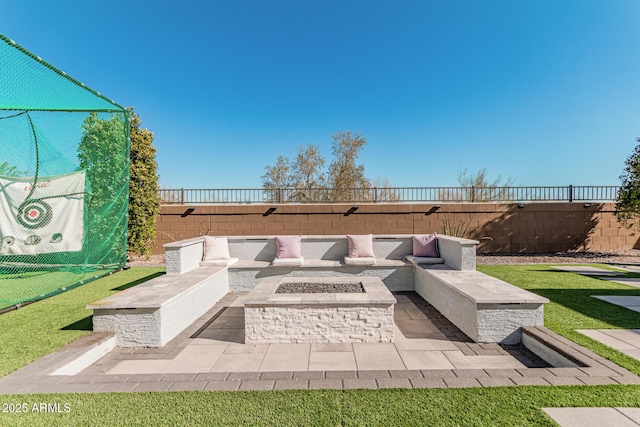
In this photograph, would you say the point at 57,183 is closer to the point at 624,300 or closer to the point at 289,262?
the point at 289,262

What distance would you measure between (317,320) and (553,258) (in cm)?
837

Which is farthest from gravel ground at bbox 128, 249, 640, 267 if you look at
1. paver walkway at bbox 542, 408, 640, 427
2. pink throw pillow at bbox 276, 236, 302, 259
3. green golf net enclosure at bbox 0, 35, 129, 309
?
paver walkway at bbox 542, 408, 640, 427

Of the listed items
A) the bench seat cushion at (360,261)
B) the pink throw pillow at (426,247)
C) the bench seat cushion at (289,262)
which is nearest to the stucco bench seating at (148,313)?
the bench seat cushion at (289,262)

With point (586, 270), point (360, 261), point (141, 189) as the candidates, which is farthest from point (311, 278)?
point (586, 270)

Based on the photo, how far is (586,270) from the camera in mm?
6625

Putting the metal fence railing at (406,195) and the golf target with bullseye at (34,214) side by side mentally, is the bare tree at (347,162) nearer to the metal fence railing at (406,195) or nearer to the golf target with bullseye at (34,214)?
the metal fence railing at (406,195)

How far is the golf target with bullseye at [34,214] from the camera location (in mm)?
5457

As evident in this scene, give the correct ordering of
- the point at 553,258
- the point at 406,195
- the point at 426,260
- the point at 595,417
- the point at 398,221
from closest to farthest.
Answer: the point at 595,417 → the point at 426,260 → the point at 553,258 → the point at 398,221 → the point at 406,195

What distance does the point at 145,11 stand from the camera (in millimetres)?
7801

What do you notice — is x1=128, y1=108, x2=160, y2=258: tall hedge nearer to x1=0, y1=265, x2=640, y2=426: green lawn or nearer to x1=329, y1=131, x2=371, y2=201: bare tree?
x1=0, y1=265, x2=640, y2=426: green lawn

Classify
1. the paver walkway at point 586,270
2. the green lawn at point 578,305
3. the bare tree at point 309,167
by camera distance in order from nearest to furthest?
the green lawn at point 578,305 < the paver walkway at point 586,270 < the bare tree at point 309,167

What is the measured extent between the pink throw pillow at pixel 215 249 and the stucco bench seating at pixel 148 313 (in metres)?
1.66

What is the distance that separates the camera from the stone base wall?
10.3ft

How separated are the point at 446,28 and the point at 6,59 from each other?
10359 mm
